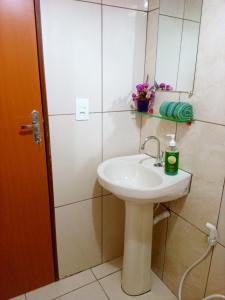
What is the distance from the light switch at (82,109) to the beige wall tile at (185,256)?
842mm

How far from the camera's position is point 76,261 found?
1655 mm

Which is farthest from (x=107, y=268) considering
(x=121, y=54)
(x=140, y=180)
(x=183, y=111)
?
(x=121, y=54)

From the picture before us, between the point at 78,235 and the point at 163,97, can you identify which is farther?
the point at 78,235

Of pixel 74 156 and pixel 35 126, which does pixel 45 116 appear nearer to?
pixel 35 126

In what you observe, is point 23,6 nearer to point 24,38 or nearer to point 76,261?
point 24,38

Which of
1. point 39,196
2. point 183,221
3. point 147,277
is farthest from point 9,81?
point 147,277

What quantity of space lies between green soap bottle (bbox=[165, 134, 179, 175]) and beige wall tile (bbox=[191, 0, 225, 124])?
0.20 meters

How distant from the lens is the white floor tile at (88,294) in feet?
4.86

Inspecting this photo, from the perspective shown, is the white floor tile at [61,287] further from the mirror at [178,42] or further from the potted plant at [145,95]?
the mirror at [178,42]

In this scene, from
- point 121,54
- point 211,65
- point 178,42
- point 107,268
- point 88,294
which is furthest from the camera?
point 107,268

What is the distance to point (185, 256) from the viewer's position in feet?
4.52

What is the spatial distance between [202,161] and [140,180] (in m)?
0.41

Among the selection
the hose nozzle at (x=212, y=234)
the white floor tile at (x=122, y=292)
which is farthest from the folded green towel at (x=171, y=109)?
the white floor tile at (x=122, y=292)

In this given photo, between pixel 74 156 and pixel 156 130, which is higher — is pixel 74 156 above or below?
below
